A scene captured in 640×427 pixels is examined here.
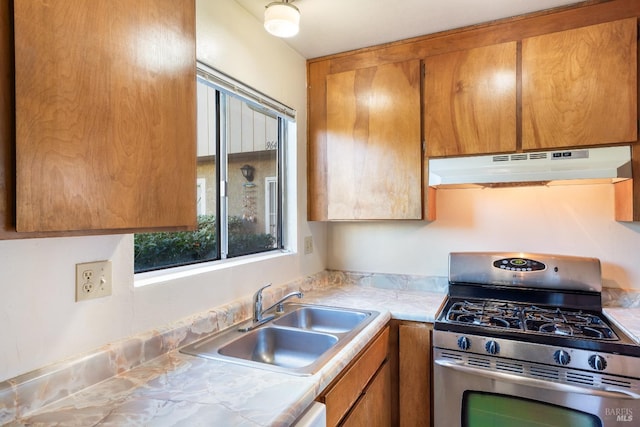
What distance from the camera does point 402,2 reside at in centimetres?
167

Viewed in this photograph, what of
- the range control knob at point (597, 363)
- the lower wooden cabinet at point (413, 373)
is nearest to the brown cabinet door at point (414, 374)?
the lower wooden cabinet at point (413, 373)

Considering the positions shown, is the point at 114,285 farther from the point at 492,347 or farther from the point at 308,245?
the point at 492,347

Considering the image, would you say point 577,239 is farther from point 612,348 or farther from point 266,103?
point 266,103

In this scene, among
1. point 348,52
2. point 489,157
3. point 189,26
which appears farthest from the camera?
point 348,52

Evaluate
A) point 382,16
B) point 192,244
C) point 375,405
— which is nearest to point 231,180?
point 192,244

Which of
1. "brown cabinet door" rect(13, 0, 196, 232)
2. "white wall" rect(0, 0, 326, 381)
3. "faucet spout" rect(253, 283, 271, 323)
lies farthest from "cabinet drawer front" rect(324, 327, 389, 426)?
"brown cabinet door" rect(13, 0, 196, 232)

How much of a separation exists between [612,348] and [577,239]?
0.76m

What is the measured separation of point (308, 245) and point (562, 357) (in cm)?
141

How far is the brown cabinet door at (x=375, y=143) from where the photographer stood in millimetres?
1989

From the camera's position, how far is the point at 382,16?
5.87 feet

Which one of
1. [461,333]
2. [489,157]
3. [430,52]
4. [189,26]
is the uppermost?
[430,52]

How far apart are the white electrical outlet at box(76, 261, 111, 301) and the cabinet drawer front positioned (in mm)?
763

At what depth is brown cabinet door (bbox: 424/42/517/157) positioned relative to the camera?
1791 mm

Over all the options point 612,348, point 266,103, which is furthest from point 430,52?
point 612,348
